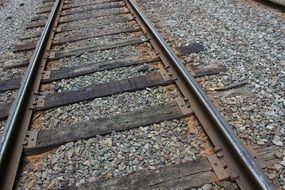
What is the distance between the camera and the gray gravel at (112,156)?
3232mm

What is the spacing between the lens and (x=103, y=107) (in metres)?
4.23

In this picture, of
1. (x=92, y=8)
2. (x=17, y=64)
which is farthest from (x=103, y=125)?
(x=92, y=8)

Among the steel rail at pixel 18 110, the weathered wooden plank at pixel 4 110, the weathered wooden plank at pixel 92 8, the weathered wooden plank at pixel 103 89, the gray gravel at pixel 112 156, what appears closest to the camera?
the gray gravel at pixel 112 156

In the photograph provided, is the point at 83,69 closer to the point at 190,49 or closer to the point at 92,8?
the point at 190,49

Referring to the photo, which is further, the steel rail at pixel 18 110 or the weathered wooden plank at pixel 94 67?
the weathered wooden plank at pixel 94 67

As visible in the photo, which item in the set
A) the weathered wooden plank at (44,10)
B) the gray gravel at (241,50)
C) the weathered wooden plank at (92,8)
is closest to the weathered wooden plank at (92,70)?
the gray gravel at (241,50)

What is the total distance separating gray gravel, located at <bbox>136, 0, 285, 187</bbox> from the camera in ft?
12.1

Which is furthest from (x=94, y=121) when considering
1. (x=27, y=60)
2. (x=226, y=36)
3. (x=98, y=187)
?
(x=226, y=36)

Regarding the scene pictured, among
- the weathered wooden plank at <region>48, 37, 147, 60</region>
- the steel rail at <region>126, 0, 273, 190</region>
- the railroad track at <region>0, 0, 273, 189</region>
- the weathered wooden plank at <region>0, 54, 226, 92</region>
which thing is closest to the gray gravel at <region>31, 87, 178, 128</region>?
the railroad track at <region>0, 0, 273, 189</region>

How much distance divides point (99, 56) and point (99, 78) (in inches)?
32.5

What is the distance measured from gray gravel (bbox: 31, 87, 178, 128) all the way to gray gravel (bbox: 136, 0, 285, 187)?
0.62 meters

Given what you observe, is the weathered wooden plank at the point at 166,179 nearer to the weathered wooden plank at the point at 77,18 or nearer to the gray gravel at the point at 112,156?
the gray gravel at the point at 112,156

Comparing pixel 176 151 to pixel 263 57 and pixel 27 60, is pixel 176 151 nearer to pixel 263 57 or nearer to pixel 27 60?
pixel 263 57

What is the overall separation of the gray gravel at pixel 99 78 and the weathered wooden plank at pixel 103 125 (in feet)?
3.21
